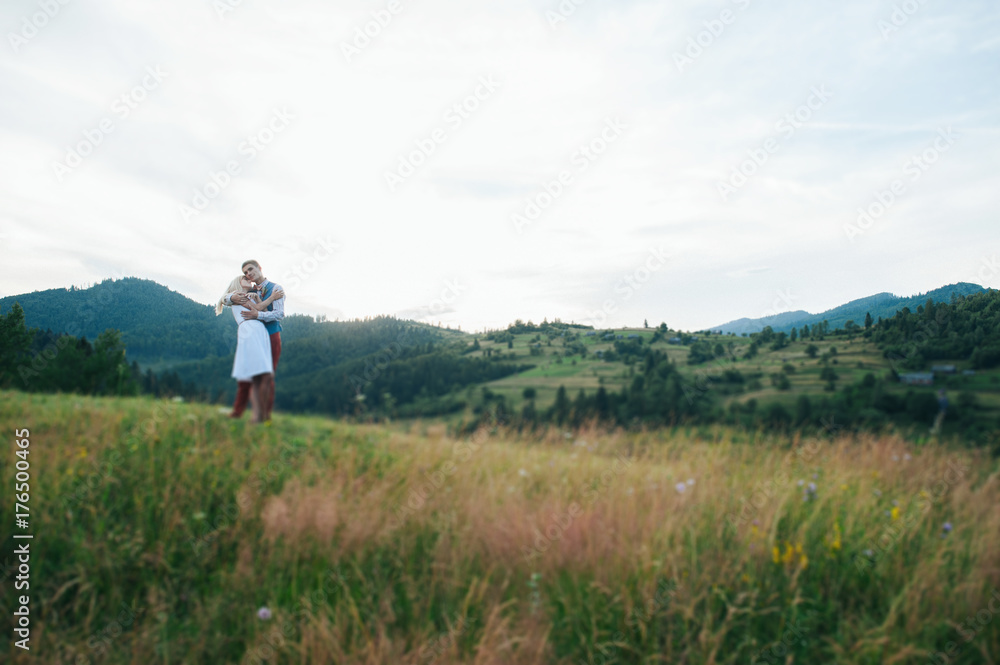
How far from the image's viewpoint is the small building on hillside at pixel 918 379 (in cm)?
1066

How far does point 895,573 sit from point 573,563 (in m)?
3.16

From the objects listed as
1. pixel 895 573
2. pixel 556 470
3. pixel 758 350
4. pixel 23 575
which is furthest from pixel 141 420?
pixel 758 350

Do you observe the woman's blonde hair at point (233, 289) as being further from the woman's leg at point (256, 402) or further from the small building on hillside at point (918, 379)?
the small building on hillside at point (918, 379)

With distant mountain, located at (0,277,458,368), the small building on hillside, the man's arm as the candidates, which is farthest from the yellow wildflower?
distant mountain, located at (0,277,458,368)

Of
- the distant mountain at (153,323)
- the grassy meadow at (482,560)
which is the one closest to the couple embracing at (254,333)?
the grassy meadow at (482,560)

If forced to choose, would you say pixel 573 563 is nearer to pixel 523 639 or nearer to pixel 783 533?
pixel 523 639

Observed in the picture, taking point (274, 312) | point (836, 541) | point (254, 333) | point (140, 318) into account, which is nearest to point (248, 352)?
point (254, 333)

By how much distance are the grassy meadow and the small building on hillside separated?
4843 mm

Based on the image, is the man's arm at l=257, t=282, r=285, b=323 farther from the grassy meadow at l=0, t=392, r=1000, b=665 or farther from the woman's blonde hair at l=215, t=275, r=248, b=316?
the grassy meadow at l=0, t=392, r=1000, b=665

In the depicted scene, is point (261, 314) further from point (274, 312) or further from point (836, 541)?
point (836, 541)

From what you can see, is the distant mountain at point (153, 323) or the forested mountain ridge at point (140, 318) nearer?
the distant mountain at point (153, 323)

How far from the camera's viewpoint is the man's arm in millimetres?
8414

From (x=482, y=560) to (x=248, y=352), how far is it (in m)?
6.12

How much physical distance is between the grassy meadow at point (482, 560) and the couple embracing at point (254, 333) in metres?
1.61
